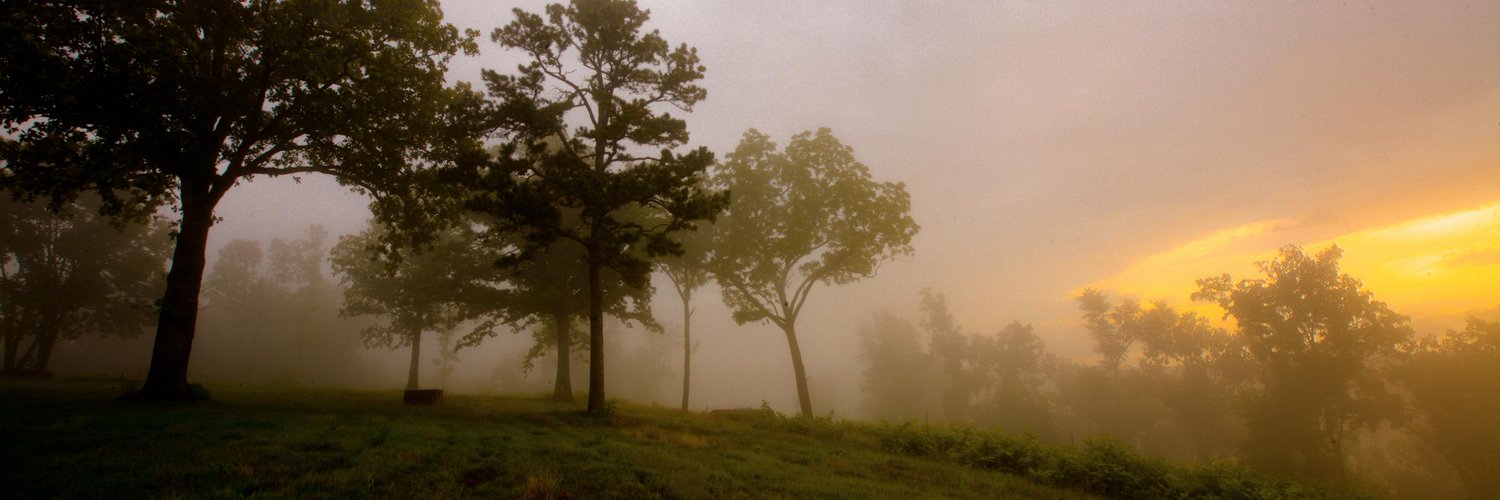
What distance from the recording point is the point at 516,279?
88.0ft

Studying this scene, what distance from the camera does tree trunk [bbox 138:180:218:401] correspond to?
49.9ft

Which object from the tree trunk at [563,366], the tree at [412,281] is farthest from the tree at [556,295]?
the tree at [412,281]

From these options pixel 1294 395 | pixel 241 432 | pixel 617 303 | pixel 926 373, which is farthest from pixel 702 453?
pixel 926 373

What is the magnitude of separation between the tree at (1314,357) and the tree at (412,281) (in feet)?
165

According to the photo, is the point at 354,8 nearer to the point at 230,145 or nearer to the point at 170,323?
the point at 230,145

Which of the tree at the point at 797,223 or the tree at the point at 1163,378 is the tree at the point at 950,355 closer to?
the tree at the point at 1163,378

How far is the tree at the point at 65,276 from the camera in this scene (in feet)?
108

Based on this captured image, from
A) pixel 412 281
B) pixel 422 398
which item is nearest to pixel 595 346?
pixel 422 398

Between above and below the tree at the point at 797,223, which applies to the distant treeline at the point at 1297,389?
below

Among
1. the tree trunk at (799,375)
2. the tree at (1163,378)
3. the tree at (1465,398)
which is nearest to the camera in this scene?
the tree trunk at (799,375)

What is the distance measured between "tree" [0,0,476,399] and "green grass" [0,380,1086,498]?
5413 millimetres

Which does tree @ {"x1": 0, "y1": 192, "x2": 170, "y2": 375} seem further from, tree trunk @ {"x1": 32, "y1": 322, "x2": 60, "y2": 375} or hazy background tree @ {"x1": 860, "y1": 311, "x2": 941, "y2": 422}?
hazy background tree @ {"x1": 860, "y1": 311, "x2": 941, "y2": 422}

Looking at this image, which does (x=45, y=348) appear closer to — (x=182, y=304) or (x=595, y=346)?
(x=182, y=304)

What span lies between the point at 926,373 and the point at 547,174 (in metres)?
65.6
